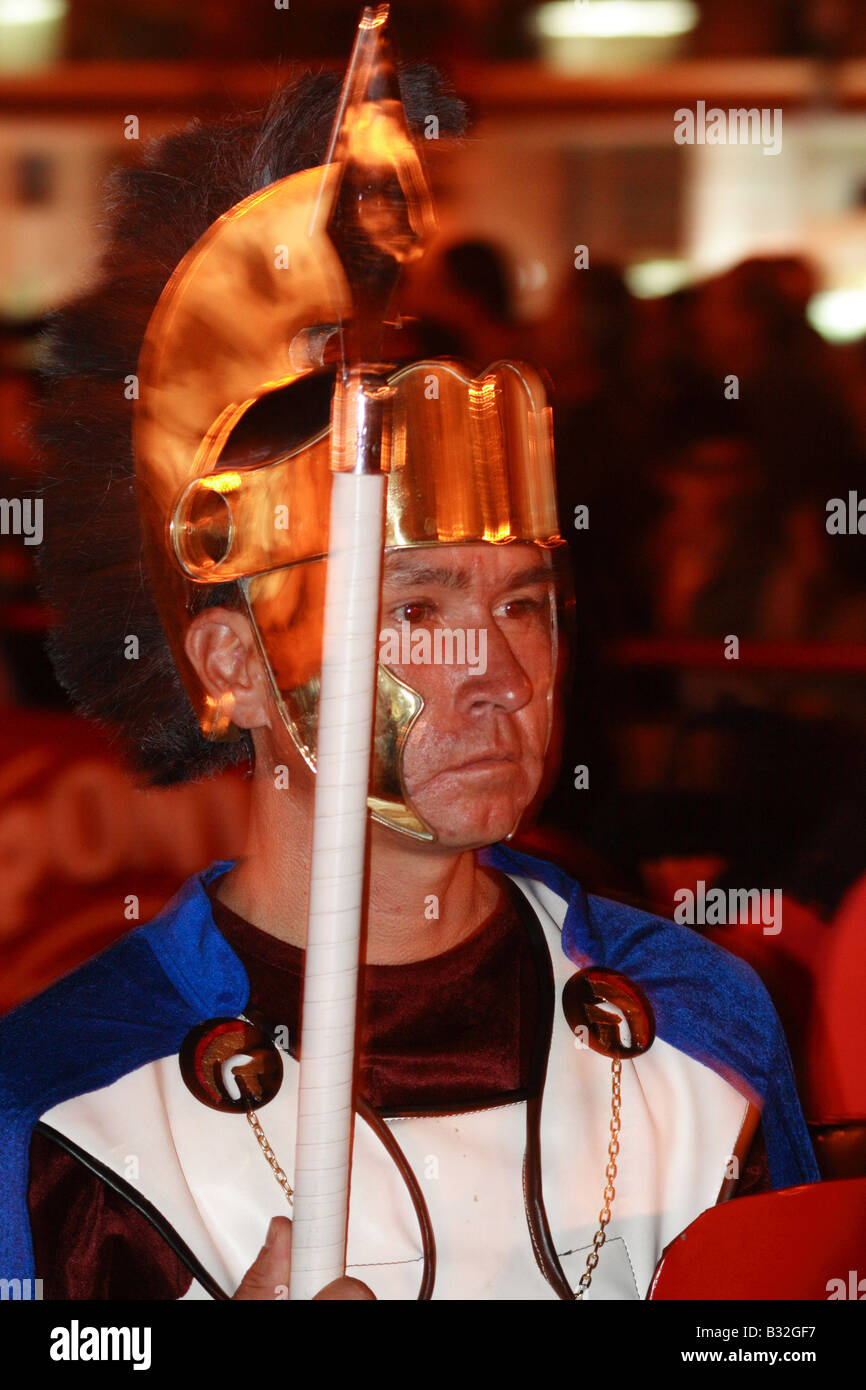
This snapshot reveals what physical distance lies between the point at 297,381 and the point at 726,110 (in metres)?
1.64

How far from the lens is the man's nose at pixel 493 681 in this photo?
0.95 m

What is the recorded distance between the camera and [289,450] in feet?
3.06

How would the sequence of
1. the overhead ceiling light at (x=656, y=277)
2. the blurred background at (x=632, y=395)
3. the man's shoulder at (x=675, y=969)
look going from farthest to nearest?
the overhead ceiling light at (x=656, y=277)
the blurred background at (x=632, y=395)
the man's shoulder at (x=675, y=969)

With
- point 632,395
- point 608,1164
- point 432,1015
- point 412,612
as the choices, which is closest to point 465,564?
point 412,612

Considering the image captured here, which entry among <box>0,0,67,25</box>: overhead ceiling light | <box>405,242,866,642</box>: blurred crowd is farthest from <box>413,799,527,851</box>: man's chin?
<box>0,0,67,25</box>: overhead ceiling light

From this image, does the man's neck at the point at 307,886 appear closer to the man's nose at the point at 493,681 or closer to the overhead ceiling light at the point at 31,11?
the man's nose at the point at 493,681

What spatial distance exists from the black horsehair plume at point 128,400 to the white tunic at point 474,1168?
9.9 inches

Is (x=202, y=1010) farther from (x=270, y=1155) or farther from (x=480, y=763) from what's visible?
(x=480, y=763)

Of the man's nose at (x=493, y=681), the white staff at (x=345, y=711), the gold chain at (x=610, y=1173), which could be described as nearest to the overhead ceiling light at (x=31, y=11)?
the white staff at (x=345, y=711)

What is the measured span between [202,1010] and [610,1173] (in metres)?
0.29

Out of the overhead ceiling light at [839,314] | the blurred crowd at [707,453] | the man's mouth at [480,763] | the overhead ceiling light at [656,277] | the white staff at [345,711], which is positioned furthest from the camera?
the overhead ceiling light at [656,277]

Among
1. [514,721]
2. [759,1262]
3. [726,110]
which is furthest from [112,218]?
[726,110]

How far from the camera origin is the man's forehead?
934mm

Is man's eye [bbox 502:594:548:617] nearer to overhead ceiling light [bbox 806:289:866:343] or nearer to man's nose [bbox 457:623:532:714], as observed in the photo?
man's nose [bbox 457:623:532:714]
